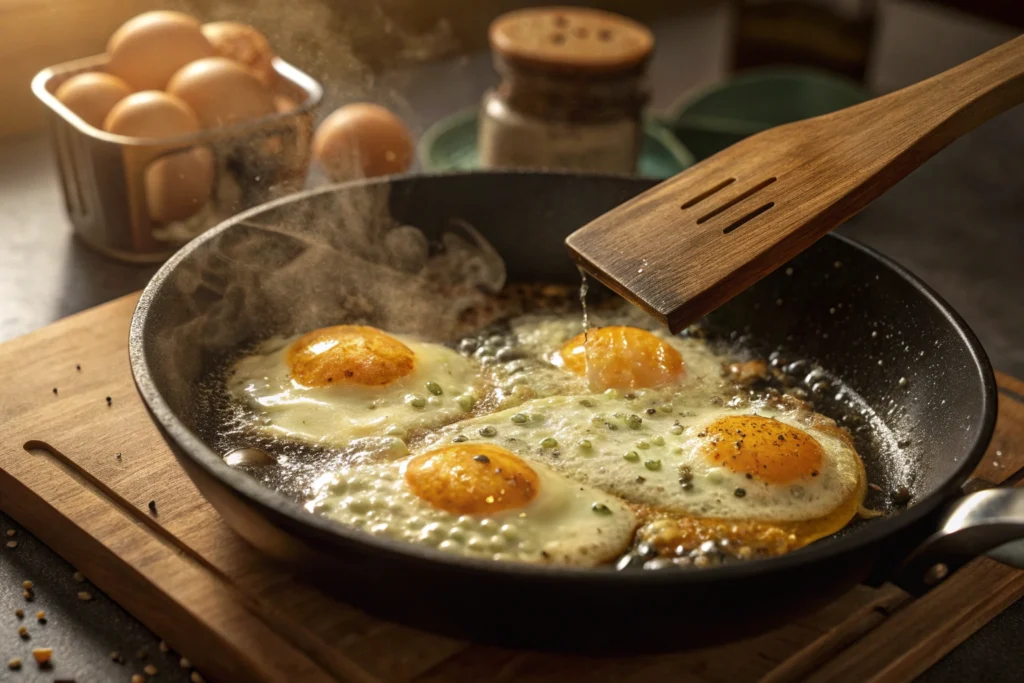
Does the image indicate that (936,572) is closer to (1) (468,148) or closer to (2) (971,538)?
(2) (971,538)

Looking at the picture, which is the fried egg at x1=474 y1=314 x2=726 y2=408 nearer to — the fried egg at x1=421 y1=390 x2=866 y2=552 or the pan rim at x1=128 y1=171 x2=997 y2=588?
the fried egg at x1=421 y1=390 x2=866 y2=552

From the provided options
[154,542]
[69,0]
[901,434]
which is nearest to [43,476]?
[154,542]

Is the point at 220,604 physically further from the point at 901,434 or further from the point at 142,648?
the point at 901,434

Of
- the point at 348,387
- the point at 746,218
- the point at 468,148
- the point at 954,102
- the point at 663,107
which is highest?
the point at 954,102

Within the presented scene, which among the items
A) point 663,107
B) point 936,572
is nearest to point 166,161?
point 936,572

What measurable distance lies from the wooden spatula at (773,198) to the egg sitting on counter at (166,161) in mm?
842

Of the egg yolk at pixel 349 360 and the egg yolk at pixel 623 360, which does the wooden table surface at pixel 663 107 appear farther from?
the egg yolk at pixel 623 360

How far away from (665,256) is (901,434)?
0.44 meters

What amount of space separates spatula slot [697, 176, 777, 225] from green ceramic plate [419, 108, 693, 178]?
3.01 ft

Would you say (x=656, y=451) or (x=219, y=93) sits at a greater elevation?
(x=219, y=93)

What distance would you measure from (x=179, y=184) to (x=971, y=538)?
1457mm

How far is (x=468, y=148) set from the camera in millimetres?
2490

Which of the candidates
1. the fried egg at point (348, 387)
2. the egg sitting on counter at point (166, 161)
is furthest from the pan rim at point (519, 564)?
the egg sitting on counter at point (166, 161)

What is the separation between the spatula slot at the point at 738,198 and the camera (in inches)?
55.1
